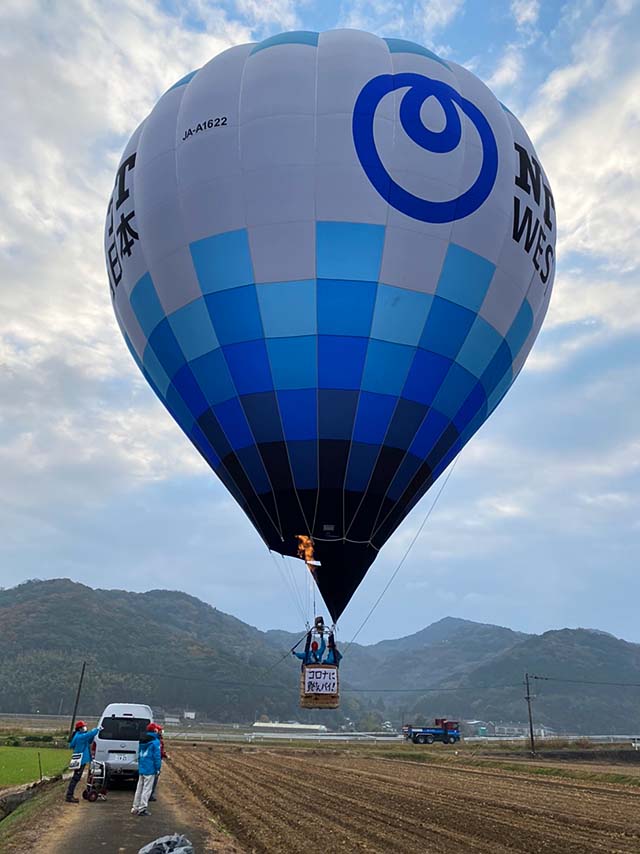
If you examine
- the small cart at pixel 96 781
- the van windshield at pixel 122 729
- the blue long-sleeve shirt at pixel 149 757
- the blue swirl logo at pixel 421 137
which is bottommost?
the small cart at pixel 96 781

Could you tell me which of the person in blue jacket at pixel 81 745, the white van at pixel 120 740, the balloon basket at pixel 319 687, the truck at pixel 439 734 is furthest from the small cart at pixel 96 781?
the truck at pixel 439 734

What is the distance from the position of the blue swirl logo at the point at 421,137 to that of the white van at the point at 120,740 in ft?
46.2

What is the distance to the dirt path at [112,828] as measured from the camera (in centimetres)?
977

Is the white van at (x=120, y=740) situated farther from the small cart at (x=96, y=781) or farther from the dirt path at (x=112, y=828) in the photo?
the dirt path at (x=112, y=828)

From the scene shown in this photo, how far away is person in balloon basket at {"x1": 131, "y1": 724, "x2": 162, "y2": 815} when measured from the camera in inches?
502

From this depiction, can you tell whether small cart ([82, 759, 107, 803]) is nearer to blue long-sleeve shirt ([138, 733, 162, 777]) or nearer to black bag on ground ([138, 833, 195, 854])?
blue long-sleeve shirt ([138, 733, 162, 777])

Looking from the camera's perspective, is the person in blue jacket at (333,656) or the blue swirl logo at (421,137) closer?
the person in blue jacket at (333,656)

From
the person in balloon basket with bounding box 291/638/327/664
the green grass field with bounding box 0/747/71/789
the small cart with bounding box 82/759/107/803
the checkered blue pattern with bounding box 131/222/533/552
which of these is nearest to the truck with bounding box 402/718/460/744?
the green grass field with bounding box 0/747/71/789

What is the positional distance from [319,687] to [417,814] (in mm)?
3177

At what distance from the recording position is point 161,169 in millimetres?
18500

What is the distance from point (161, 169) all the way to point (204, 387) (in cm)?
592

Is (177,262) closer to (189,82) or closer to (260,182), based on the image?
(260,182)

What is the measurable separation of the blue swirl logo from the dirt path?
13484 millimetres

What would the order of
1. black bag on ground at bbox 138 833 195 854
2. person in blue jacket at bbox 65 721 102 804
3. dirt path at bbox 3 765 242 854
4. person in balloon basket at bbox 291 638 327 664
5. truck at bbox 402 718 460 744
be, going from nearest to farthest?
black bag on ground at bbox 138 833 195 854
dirt path at bbox 3 765 242 854
person in blue jacket at bbox 65 721 102 804
person in balloon basket at bbox 291 638 327 664
truck at bbox 402 718 460 744
